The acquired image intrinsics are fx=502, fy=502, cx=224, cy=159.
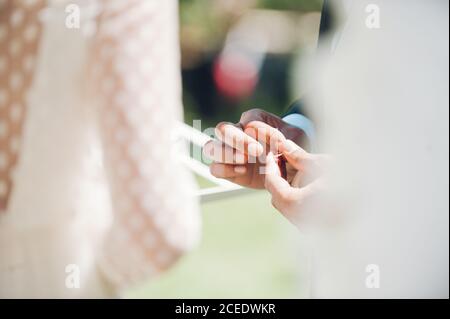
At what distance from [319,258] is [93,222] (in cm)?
25

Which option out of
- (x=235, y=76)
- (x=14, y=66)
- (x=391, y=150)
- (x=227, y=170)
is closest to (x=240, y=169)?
(x=227, y=170)

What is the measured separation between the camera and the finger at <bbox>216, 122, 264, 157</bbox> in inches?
21.1

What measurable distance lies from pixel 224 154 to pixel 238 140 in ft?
0.11

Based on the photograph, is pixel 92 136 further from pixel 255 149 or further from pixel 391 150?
pixel 391 150

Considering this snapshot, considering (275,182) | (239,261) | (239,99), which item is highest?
(239,99)

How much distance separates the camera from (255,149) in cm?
54

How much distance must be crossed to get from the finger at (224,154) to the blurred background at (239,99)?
0.24 meters

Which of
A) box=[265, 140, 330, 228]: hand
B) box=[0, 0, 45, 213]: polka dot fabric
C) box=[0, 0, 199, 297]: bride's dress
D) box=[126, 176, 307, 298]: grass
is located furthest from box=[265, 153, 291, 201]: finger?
box=[126, 176, 307, 298]: grass

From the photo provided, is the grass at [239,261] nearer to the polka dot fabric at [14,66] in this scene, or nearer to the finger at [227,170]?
the finger at [227,170]

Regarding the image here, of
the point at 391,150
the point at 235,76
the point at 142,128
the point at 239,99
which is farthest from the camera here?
the point at 235,76

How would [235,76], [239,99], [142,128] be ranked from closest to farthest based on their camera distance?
[142,128], [239,99], [235,76]

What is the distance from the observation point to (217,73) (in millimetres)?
1234

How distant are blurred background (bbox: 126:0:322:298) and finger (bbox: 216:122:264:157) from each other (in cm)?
25

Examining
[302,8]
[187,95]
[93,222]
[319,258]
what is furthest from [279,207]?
[187,95]
